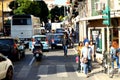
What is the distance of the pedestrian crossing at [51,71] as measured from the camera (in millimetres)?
17562

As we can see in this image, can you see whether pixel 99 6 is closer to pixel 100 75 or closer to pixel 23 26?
pixel 100 75

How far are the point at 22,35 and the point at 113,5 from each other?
1679cm

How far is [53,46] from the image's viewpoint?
37.8 metres

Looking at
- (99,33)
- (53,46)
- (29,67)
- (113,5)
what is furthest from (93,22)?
(29,67)

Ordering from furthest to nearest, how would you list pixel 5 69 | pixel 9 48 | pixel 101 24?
pixel 101 24
pixel 9 48
pixel 5 69

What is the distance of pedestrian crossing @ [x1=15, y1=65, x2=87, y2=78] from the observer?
17562 millimetres

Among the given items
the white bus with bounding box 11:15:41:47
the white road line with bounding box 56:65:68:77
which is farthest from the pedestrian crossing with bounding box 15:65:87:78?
the white bus with bounding box 11:15:41:47

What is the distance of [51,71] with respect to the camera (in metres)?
19.1

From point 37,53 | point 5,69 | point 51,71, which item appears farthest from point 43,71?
point 37,53

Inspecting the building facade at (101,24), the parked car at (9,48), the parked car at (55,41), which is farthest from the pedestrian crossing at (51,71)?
the parked car at (55,41)

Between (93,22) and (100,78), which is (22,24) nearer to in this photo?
(93,22)

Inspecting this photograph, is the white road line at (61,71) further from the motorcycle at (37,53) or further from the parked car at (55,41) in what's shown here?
the parked car at (55,41)

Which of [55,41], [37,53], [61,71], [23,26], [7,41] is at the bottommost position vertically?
[61,71]

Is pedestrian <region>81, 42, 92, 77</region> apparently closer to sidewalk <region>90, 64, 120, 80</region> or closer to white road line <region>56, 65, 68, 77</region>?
sidewalk <region>90, 64, 120, 80</region>
